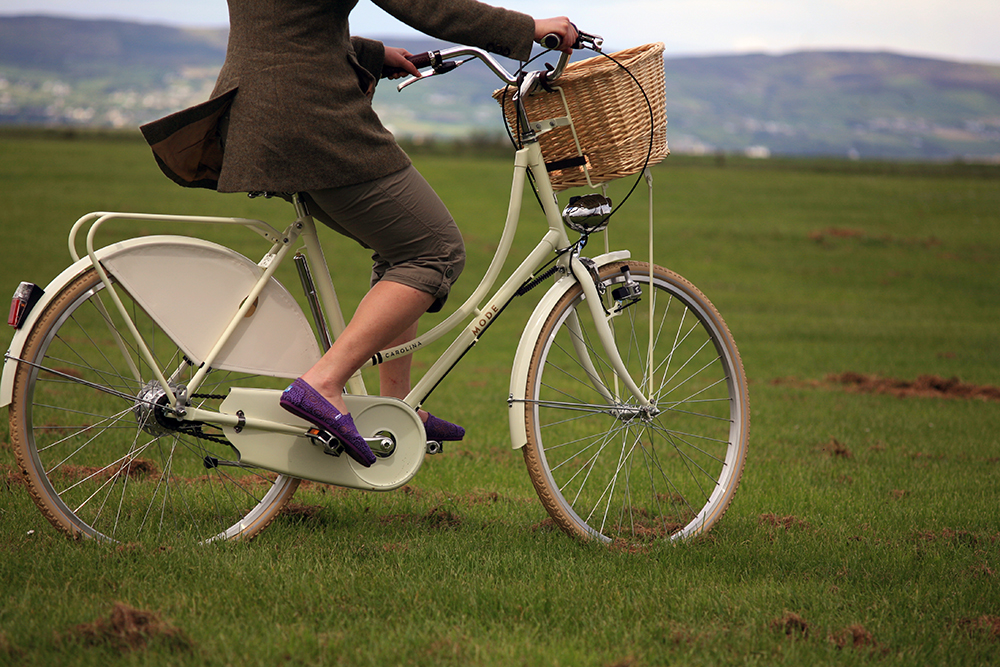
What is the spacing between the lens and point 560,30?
3.22 m

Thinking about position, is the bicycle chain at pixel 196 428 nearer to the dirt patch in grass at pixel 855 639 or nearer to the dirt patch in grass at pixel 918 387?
the dirt patch in grass at pixel 855 639

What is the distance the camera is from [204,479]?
444 cm

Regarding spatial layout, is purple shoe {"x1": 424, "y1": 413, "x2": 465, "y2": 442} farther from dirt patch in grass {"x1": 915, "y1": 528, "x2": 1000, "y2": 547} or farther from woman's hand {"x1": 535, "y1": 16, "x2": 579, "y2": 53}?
dirt patch in grass {"x1": 915, "y1": 528, "x2": 1000, "y2": 547}

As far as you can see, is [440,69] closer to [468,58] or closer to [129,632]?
[468,58]

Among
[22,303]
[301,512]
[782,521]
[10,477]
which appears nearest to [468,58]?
[22,303]

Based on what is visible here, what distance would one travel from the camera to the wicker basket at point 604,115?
336 cm

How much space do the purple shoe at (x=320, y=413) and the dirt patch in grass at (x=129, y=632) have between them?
87 cm

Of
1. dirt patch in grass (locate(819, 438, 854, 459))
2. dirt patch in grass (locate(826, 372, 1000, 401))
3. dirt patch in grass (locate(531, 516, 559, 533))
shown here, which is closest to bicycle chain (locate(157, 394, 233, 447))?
dirt patch in grass (locate(531, 516, 559, 533))

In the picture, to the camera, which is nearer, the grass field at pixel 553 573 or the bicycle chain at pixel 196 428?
the grass field at pixel 553 573

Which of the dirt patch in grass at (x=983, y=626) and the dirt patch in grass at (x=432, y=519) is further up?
the dirt patch in grass at (x=983, y=626)

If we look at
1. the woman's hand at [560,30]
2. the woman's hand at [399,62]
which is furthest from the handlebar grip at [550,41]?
the woman's hand at [399,62]

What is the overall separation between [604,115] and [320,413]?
1608 millimetres

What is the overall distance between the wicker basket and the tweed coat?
32 centimetres

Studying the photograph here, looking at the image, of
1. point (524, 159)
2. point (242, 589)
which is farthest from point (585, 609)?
point (524, 159)
